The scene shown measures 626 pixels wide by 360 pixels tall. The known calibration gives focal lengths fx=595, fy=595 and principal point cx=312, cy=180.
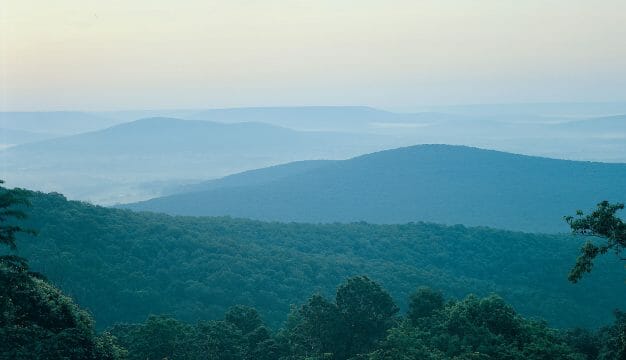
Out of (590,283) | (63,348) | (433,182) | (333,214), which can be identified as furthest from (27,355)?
(433,182)

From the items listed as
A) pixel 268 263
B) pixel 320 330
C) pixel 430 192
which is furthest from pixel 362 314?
pixel 430 192

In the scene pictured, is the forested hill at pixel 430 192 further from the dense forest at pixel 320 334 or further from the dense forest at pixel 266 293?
the dense forest at pixel 320 334

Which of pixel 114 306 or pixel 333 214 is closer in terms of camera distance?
pixel 114 306

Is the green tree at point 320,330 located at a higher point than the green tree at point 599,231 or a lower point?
lower

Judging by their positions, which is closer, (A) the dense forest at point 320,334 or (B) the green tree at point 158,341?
(A) the dense forest at point 320,334

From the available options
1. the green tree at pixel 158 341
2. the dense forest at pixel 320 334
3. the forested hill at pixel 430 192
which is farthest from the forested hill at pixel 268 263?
the forested hill at pixel 430 192

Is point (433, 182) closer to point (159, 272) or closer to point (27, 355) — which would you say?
point (159, 272)

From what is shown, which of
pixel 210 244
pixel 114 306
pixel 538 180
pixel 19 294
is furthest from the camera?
pixel 538 180
